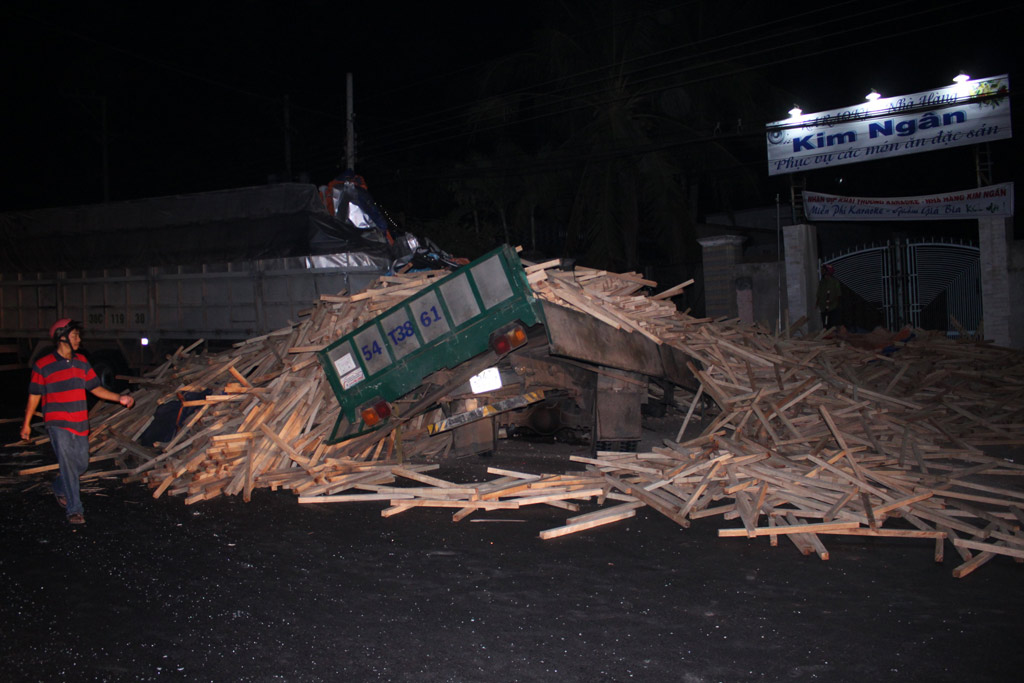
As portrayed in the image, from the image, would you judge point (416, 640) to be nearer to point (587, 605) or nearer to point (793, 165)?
point (587, 605)

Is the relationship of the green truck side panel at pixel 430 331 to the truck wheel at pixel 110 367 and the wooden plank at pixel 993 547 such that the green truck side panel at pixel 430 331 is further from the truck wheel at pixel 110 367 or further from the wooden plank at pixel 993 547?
the truck wheel at pixel 110 367

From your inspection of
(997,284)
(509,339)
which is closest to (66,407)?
(509,339)

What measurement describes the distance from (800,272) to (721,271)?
1.85m

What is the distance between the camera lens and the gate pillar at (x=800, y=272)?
16000 millimetres

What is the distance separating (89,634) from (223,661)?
3.33 ft

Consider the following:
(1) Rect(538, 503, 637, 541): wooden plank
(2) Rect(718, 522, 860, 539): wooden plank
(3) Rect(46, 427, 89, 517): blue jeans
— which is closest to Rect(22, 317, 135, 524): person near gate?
(3) Rect(46, 427, 89, 517): blue jeans

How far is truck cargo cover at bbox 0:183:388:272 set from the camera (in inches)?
513

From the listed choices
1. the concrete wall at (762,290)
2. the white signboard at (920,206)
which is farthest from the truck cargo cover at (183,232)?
the white signboard at (920,206)

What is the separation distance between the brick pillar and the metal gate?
2.00m

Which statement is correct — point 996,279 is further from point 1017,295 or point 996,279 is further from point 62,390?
point 62,390

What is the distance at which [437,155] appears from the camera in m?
36.4

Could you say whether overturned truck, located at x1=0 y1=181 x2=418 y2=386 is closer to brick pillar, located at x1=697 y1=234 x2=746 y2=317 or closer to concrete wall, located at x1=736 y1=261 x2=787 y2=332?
brick pillar, located at x1=697 y1=234 x2=746 y2=317

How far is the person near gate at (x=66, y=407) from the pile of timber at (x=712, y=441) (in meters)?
1.14

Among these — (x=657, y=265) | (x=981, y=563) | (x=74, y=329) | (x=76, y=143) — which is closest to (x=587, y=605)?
(x=981, y=563)
